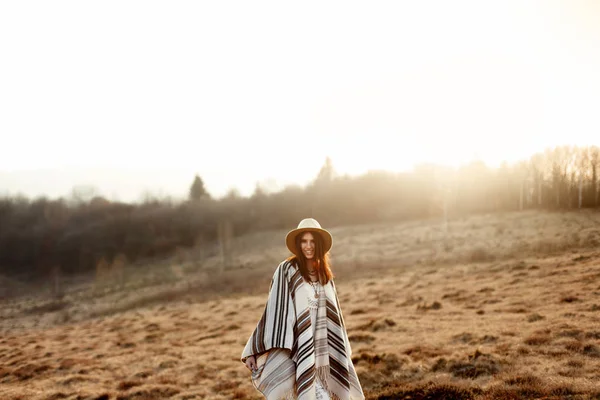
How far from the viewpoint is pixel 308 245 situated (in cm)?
506

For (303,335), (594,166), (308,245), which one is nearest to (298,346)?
(303,335)

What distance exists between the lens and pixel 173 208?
289ft

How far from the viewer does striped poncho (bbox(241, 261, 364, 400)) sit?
488 centimetres

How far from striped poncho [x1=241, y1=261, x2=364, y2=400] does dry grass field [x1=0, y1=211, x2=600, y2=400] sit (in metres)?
2.78

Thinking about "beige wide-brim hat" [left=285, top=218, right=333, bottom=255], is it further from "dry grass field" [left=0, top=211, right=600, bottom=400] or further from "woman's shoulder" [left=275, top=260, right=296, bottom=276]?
"dry grass field" [left=0, top=211, right=600, bottom=400]

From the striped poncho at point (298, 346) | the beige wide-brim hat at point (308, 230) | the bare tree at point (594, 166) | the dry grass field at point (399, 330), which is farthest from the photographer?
the bare tree at point (594, 166)

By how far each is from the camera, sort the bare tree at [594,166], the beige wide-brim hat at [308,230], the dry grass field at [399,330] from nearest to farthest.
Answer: the beige wide-brim hat at [308,230]
the dry grass field at [399,330]
the bare tree at [594,166]

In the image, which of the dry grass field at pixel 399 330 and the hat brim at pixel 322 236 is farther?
the dry grass field at pixel 399 330

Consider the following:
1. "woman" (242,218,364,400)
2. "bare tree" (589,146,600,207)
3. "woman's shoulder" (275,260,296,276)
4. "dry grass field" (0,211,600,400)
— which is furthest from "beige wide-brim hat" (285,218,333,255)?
"bare tree" (589,146,600,207)

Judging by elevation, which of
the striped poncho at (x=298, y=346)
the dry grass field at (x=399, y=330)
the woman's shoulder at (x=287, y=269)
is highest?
the woman's shoulder at (x=287, y=269)

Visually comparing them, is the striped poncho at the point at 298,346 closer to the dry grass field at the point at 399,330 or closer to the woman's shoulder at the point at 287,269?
the woman's shoulder at the point at 287,269

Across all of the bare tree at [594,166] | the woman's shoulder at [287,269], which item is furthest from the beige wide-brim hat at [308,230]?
the bare tree at [594,166]

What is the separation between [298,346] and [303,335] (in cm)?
14

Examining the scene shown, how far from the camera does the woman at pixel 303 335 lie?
Result: 193 inches
